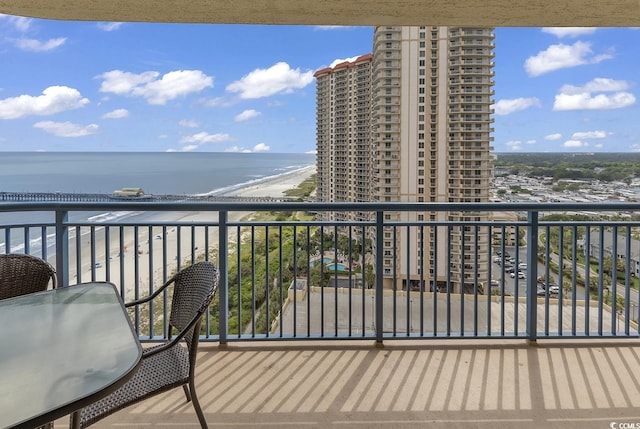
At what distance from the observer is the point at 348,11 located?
118 inches

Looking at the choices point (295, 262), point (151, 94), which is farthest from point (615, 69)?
point (151, 94)

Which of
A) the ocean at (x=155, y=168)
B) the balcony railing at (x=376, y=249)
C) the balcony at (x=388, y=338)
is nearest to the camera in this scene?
the balcony at (x=388, y=338)

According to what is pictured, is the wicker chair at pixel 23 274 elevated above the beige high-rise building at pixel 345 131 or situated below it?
below

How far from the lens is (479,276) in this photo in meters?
3.38

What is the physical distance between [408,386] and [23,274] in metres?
2.32

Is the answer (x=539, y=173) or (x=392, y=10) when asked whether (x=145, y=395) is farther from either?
(x=539, y=173)

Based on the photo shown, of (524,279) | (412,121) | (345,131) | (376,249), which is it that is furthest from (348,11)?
(345,131)

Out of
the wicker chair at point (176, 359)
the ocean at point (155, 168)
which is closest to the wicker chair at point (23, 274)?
the wicker chair at point (176, 359)

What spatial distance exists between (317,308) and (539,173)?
3659 millimetres

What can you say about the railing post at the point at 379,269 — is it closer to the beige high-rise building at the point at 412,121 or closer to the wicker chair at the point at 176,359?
the wicker chair at the point at 176,359

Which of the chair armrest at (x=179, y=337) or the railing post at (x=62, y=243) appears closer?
the chair armrest at (x=179, y=337)

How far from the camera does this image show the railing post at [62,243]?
2871mm

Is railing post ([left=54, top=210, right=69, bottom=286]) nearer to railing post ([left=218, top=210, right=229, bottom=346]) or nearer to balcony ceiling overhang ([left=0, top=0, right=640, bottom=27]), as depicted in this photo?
railing post ([left=218, top=210, right=229, bottom=346])

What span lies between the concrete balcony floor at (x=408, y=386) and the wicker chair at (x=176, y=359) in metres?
0.48
